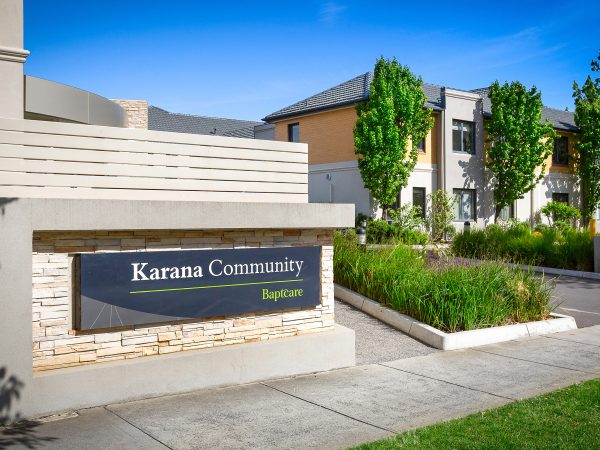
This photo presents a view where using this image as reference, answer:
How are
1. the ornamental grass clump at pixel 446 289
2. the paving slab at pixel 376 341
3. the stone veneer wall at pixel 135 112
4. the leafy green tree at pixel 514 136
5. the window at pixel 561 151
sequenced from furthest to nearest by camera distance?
the window at pixel 561 151, the leafy green tree at pixel 514 136, the stone veneer wall at pixel 135 112, the ornamental grass clump at pixel 446 289, the paving slab at pixel 376 341

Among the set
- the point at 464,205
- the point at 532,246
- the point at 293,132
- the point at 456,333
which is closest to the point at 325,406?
the point at 456,333

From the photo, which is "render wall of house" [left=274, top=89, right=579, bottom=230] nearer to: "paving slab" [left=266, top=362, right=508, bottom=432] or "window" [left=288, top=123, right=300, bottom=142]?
"window" [left=288, top=123, right=300, bottom=142]

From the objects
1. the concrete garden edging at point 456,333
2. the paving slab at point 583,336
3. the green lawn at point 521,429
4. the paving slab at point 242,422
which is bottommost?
the paving slab at point 242,422

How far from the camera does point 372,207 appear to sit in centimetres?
3017

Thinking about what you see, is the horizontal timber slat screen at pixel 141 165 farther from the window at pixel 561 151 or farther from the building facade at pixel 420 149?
the window at pixel 561 151

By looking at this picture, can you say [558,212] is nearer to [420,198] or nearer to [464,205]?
[464,205]

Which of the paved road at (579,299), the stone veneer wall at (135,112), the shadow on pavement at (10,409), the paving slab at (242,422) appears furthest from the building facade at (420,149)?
the shadow on pavement at (10,409)

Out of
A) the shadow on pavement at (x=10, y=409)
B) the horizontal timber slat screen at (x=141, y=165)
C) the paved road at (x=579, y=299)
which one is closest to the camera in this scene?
the shadow on pavement at (x=10, y=409)

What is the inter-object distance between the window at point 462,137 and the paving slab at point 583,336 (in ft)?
72.8

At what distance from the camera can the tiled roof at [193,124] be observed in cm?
4185

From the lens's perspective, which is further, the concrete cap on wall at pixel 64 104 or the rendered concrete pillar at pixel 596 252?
the rendered concrete pillar at pixel 596 252

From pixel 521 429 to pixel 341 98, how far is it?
88.1 ft

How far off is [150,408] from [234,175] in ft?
10.9

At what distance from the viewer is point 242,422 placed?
6.79 meters
